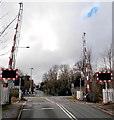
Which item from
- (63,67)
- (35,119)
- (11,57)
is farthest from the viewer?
(63,67)

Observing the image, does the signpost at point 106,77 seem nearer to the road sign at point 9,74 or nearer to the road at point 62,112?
the road at point 62,112

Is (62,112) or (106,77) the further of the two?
(106,77)

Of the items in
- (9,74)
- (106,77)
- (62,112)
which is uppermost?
(9,74)

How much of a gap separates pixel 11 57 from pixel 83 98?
478 inches

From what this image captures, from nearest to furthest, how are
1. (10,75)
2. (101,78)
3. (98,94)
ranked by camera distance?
(10,75), (101,78), (98,94)

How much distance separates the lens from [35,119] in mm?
9641

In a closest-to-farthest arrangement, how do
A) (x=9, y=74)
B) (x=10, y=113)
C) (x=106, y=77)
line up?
(x=10, y=113), (x=9, y=74), (x=106, y=77)

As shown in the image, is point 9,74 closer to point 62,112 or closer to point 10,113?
point 10,113

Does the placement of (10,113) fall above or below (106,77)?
below

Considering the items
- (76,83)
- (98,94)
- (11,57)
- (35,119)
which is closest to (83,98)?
(98,94)

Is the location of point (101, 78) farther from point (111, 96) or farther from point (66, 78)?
point (66, 78)

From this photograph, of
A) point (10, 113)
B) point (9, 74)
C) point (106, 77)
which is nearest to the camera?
point (10, 113)

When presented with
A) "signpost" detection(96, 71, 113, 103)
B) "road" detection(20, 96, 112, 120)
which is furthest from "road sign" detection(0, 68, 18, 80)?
"signpost" detection(96, 71, 113, 103)

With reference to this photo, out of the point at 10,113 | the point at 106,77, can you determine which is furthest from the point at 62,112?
the point at 106,77
